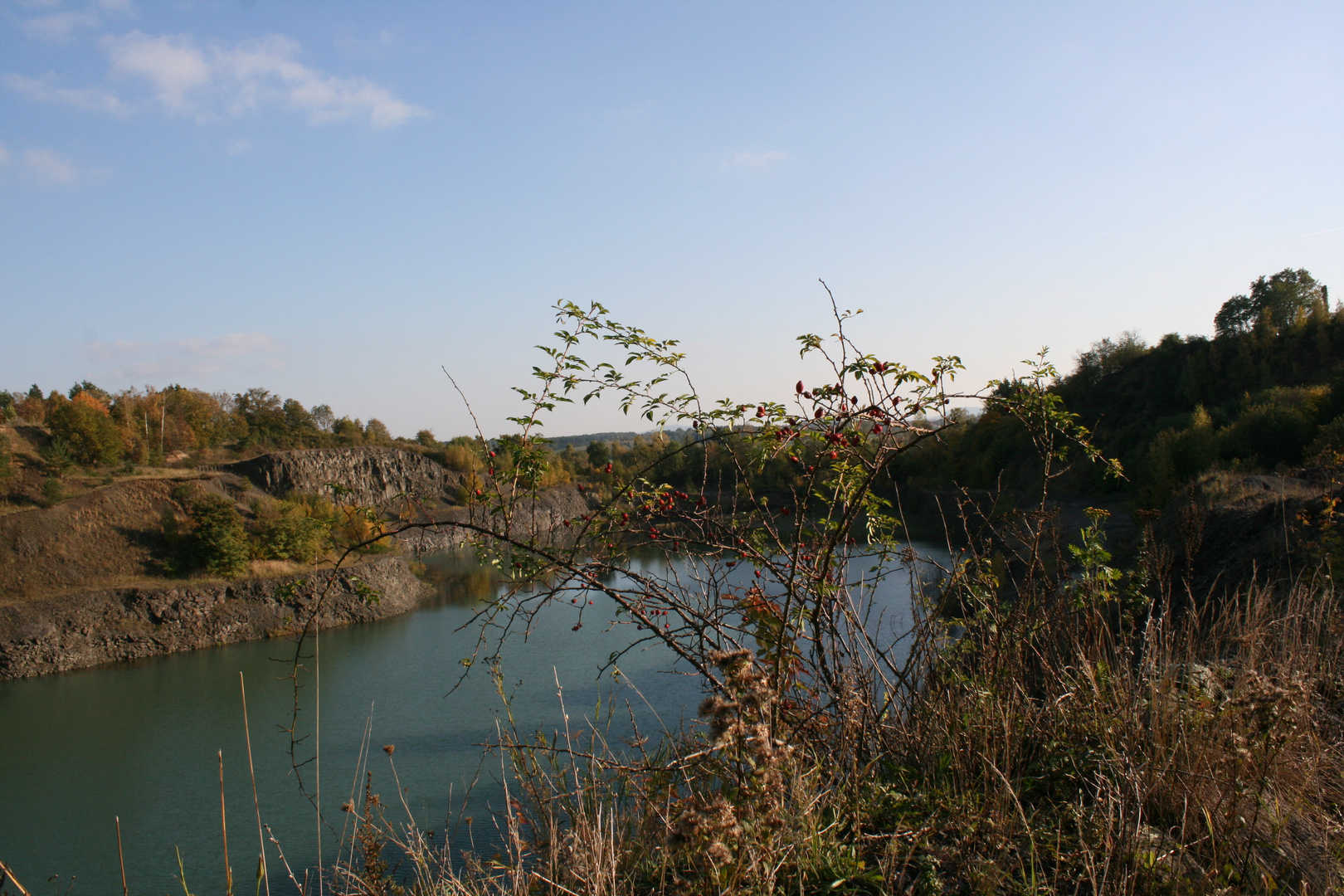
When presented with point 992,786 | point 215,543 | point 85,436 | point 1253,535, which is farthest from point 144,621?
point 1253,535

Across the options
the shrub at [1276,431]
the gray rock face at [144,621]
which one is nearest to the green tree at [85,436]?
the gray rock face at [144,621]

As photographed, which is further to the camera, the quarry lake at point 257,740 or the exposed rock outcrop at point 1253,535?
the quarry lake at point 257,740

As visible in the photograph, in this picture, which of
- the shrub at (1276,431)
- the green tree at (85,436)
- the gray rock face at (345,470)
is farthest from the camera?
the gray rock face at (345,470)

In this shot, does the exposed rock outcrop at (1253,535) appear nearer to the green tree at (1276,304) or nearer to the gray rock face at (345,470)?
the gray rock face at (345,470)

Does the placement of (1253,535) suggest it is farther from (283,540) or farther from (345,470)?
(345,470)

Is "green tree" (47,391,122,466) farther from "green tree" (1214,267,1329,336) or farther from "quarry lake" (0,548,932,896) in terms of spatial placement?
"green tree" (1214,267,1329,336)

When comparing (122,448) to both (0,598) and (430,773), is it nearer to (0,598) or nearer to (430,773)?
(0,598)

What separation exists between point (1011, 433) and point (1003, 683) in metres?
31.3

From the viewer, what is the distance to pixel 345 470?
33625 mm

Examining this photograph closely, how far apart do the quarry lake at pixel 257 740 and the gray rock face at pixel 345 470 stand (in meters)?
10.8

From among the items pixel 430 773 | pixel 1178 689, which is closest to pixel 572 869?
pixel 1178 689

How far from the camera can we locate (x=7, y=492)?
69.5 feet

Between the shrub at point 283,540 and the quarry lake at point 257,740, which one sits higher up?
the shrub at point 283,540

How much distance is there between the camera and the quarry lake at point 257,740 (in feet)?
24.9
